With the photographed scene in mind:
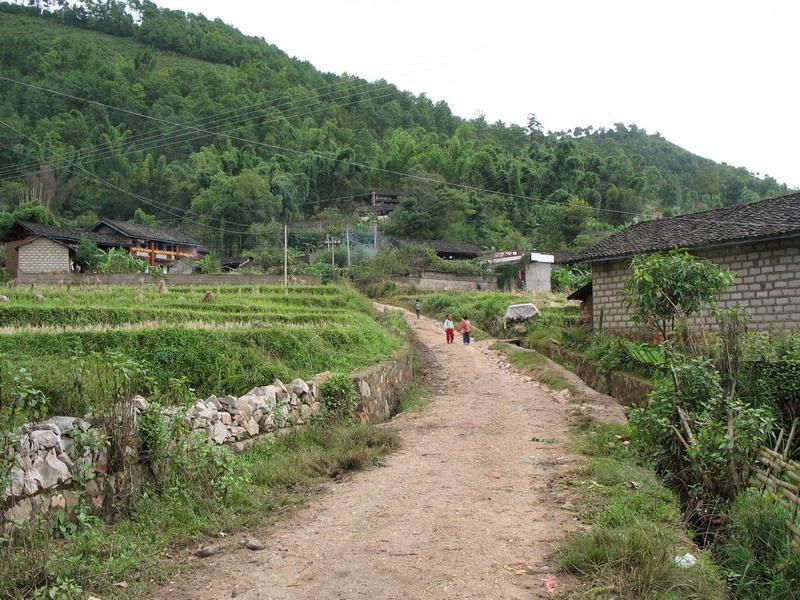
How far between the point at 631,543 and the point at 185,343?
9.14 metres

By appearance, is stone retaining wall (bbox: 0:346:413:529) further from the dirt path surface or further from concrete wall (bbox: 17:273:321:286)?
concrete wall (bbox: 17:273:321:286)

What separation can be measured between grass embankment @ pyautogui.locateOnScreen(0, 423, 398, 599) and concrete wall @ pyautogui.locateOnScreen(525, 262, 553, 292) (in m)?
40.8

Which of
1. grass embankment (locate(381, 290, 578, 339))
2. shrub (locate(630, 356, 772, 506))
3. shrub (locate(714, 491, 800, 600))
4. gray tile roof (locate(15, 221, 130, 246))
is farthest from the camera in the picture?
gray tile roof (locate(15, 221, 130, 246))

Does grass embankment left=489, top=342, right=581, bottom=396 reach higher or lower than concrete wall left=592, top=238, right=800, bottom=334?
Answer: lower

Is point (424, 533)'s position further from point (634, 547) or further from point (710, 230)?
point (710, 230)

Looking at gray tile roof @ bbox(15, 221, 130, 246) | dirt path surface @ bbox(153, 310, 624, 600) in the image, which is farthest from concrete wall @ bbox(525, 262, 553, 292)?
dirt path surface @ bbox(153, 310, 624, 600)

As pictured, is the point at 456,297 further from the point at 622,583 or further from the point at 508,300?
the point at 622,583

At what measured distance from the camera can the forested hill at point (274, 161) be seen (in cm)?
6384

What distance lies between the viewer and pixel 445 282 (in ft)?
162

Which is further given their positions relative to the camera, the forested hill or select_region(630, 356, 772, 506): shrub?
the forested hill

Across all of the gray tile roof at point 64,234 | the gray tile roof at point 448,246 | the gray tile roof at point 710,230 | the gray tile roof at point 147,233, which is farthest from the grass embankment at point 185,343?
the gray tile roof at point 448,246

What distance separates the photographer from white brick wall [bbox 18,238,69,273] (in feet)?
123

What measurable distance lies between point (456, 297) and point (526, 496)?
106 feet

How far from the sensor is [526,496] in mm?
7559
